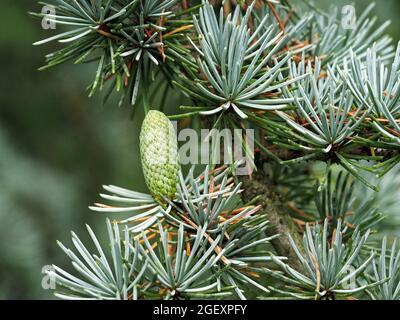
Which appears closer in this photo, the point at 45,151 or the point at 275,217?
the point at 275,217

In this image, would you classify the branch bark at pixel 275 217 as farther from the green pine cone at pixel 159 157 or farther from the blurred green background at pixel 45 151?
the blurred green background at pixel 45 151

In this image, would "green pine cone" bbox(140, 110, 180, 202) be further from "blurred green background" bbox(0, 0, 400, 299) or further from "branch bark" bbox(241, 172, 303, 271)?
"blurred green background" bbox(0, 0, 400, 299)

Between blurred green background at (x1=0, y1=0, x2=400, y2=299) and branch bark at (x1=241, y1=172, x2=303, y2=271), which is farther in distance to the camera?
blurred green background at (x1=0, y1=0, x2=400, y2=299)

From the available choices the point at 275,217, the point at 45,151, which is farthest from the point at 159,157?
the point at 45,151

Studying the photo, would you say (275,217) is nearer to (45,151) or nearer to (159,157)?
(159,157)

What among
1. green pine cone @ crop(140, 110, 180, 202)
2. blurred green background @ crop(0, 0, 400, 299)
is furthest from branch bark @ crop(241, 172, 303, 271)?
blurred green background @ crop(0, 0, 400, 299)
